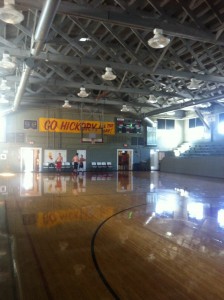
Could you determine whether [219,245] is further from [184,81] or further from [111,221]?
[184,81]

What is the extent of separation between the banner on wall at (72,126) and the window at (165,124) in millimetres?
4504

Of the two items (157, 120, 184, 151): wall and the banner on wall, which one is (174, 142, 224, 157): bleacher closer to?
(157, 120, 184, 151): wall

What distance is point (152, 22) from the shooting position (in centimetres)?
806

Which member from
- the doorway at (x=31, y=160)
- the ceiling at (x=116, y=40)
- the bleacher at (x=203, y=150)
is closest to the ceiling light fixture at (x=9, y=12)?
the ceiling at (x=116, y=40)

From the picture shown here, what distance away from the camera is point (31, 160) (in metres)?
21.5

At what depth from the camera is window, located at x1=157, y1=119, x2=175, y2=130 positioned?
83.6 ft

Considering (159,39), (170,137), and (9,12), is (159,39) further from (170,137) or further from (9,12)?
(170,137)

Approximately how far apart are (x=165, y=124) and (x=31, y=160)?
12109 millimetres

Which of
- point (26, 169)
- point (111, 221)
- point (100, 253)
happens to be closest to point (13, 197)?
point (111, 221)

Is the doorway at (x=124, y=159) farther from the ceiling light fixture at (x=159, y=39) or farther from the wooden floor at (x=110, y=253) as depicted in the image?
the wooden floor at (x=110, y=253)

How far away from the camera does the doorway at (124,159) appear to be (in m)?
24.0

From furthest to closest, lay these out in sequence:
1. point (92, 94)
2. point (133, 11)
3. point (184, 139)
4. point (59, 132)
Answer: point (184, 139), point (59, 132), point (92, 94), point (133, 11)

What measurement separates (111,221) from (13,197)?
13.0 feet

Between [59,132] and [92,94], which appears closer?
[92,94]
